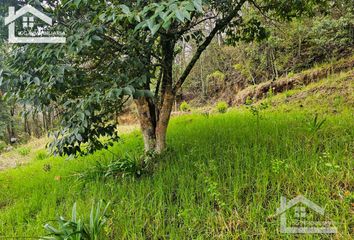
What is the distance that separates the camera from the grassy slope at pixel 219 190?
1.92 meters

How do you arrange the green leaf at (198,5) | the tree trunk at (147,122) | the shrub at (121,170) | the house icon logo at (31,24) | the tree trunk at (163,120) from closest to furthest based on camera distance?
the green leaf at (198,5), the house icon logo at (31,24), the shrub at (121,170), the tree trunk at (163,120), the tree trunk at (147,122)

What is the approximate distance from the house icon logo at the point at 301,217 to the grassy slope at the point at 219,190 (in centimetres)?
5

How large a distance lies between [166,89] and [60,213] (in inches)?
68.7

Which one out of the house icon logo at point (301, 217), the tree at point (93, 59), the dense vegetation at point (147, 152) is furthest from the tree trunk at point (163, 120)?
the house icon logo at point (301, 217)

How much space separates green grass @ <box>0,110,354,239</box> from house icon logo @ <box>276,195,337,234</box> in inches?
1.9

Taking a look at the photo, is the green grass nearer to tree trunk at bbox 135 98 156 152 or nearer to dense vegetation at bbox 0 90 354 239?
dense vegetation at bbox 0 90 354 239

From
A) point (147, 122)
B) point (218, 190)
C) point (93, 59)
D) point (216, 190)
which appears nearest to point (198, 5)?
point (216, 190)

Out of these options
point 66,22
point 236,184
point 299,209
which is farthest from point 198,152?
point 66,22

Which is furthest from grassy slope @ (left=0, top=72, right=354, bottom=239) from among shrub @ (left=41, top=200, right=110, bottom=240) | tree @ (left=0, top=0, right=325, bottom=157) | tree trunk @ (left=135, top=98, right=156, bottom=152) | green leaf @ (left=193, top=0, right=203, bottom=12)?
green leaf @ (left=193, top=0, right=203, bottom=12)

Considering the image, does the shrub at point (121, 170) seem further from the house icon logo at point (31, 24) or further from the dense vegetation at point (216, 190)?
the house icon logo at point (31, 24)

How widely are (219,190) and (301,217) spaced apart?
0.69 m

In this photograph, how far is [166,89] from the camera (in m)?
3.18

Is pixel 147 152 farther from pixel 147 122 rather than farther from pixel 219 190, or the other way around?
pixel 219 190

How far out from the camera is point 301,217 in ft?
5.92
